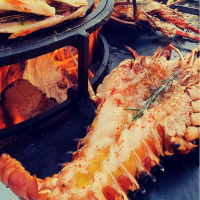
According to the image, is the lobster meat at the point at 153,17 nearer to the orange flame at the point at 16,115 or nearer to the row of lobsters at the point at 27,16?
the row of lobsters at the point at 27,16

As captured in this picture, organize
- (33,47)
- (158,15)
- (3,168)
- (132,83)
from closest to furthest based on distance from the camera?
(33,47)
(3,168)
(132,83)
(158,15)

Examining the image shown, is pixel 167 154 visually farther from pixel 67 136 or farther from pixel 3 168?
pixel 3 168

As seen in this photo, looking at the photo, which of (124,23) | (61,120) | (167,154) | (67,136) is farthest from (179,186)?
(124,23)

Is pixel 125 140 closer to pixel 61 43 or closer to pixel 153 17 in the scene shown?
pixel 61 43

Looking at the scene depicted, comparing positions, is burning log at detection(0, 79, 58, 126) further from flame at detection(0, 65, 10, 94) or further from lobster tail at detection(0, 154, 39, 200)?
lobster tail at detection(0, 154, 39, 200)

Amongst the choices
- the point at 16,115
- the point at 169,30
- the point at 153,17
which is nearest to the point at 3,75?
the point at 16,115

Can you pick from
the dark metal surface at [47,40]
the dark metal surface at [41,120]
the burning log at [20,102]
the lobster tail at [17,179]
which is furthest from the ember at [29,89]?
the lobster tail at [17,179]
